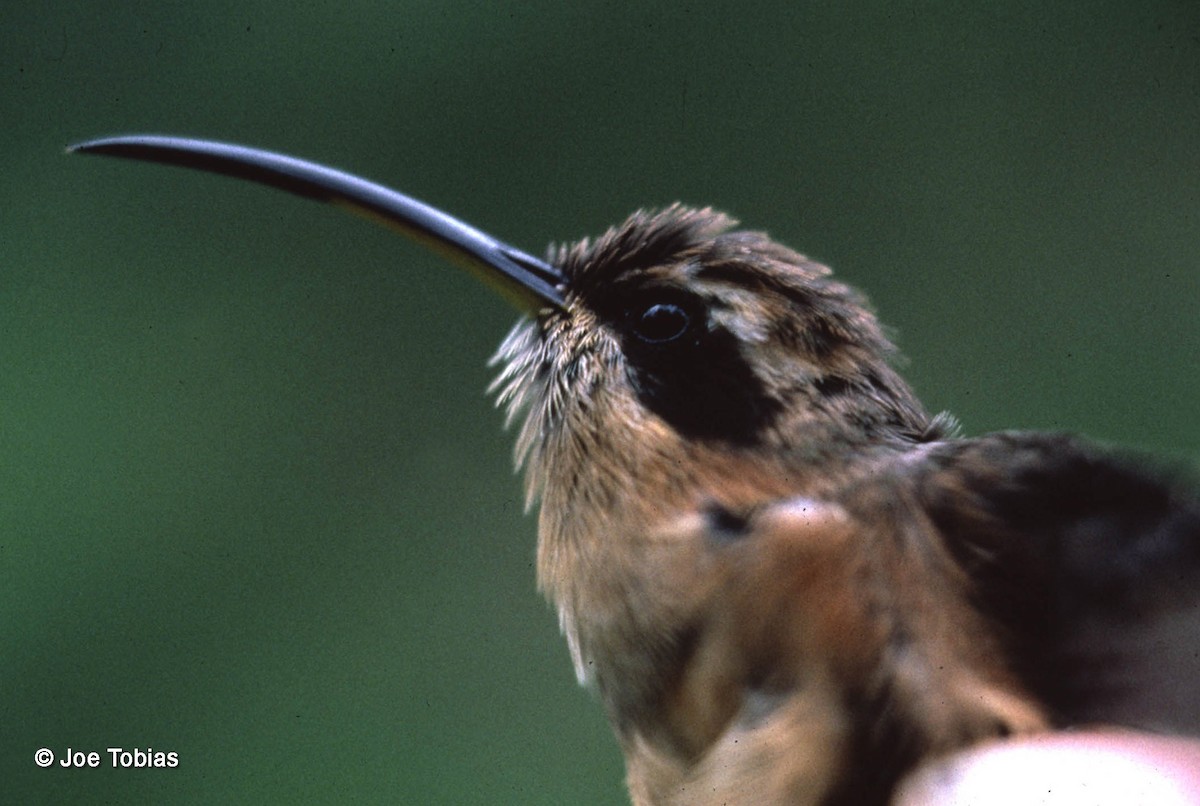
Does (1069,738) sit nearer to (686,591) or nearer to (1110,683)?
(1110,683)

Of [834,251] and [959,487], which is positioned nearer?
[959,487]

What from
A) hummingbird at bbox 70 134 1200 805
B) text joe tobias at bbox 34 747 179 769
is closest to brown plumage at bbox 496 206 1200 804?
hummingbird at bbox 70 134 1200 805

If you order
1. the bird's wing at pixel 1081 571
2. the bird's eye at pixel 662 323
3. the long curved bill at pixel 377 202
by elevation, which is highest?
the long curved bill at pixel 377 202

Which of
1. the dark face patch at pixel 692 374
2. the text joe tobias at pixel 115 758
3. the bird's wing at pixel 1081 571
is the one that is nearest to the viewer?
the bird's wing at pixel 1081 571

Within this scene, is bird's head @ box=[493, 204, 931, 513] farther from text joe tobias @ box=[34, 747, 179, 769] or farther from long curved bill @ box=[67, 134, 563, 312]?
text joe tobias @ box=[34, 747, 179, 769]

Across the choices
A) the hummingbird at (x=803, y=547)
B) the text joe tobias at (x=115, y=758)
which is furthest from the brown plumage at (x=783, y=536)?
the text joe tobias at (x=115, y=758)

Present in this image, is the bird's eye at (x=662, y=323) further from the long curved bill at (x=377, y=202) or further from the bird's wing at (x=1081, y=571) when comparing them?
the bird's wing at (x=1081, y=571)

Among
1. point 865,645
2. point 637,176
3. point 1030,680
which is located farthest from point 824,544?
point 637,176
